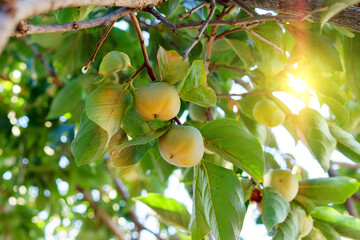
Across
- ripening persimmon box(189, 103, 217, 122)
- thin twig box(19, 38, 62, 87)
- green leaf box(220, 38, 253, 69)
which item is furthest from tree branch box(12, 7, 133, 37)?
thin twig box(19, 38, 62, 87)

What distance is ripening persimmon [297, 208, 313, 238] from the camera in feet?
4.19

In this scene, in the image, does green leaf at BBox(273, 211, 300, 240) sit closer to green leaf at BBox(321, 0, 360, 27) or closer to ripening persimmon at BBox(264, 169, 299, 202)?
ripening persimmon at BBox(264, 169, 299, 202)

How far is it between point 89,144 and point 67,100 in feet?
3.82

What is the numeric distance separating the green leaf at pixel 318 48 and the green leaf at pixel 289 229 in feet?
1.54

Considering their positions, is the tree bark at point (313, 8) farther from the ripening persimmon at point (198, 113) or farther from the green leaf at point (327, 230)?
the green leaf at point (327, 230)

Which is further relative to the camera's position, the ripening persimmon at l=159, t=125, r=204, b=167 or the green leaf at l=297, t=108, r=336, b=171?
the green leaf at l=297, t=108, r=336, b=171

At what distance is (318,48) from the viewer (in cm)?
125

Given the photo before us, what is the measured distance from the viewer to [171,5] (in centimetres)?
126

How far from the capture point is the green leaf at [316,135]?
1.16m

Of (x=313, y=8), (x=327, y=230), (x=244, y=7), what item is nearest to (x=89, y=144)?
(x=244, y=7)

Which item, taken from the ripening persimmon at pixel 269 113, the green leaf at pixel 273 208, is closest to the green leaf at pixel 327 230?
the green leaf at pixel 273 208

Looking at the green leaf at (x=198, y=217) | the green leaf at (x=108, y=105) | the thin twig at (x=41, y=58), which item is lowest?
the thin twig at (x=41, y=58)

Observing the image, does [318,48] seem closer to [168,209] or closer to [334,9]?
[334,9]

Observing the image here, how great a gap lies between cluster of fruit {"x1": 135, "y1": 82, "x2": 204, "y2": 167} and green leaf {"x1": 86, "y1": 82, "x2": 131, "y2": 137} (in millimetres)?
40
